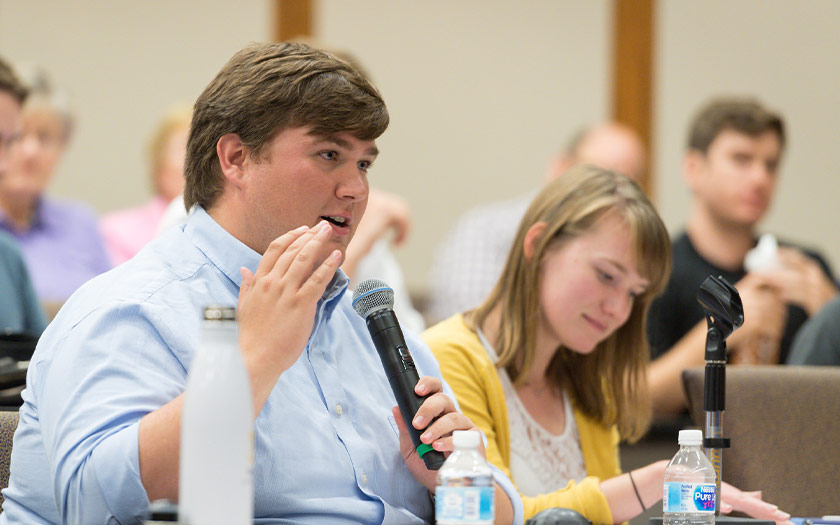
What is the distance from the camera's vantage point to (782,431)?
2.06 meters

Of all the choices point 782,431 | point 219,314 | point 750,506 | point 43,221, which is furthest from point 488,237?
point 219,314

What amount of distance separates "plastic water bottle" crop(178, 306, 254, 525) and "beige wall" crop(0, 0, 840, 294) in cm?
417

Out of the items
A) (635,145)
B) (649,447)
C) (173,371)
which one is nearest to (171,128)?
(635,145)

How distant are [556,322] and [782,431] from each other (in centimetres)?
48

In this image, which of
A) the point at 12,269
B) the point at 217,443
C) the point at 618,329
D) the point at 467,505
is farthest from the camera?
the point at 12,269

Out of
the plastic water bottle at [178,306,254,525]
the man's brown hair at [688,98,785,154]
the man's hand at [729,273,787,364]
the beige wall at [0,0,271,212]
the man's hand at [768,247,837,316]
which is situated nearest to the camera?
the plastic water bottle at [178,306,254,525]

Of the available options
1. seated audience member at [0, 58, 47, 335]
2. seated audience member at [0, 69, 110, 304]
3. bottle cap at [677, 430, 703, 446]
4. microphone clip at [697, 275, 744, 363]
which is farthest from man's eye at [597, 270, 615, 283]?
seated audience member at [0, 69, 110, 304]

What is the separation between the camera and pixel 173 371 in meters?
1.32

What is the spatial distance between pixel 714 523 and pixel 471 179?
3.82 m

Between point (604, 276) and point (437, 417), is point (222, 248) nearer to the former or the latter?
point (437, 417)

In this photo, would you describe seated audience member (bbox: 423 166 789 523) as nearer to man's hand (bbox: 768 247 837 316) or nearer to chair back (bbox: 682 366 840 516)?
chair back (bbox: 682 366 840 516)

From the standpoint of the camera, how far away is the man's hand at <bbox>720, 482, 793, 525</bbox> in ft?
5.51

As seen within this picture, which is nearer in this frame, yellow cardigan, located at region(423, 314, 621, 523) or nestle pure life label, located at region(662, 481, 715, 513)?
nestle pure life label, located at region(662, 481, 715, 513)

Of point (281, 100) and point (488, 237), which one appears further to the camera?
point (488, 237)
